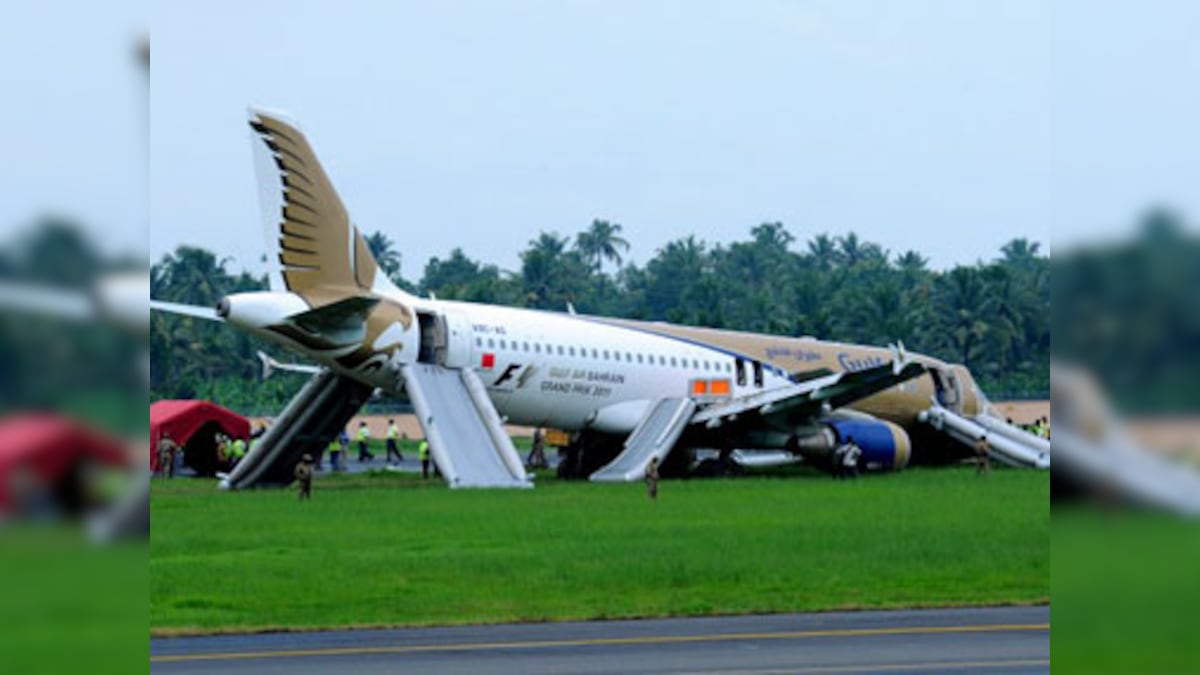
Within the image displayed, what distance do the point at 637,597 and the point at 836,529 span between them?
8.64 meters

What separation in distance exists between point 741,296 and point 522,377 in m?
108

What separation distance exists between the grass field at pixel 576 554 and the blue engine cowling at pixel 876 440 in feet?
24.2

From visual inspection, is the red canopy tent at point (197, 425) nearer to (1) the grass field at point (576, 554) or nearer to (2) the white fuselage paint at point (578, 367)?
(2) the white fuselage paint at point (578, 367)

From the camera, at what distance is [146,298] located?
5484mm

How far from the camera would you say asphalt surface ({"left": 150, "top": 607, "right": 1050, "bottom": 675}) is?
56.0 ft

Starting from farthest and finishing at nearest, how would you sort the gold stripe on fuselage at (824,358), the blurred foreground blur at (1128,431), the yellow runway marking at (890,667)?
the gold stripe on fuselage at (824,358)
the yellow runway marking at (890,667)
the blurred foreground blur at (1128,431)

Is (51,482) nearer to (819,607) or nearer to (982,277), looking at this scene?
(819,607)

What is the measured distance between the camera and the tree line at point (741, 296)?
107m

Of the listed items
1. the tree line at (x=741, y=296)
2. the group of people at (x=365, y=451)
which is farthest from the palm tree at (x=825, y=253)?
the group of people at (x=365, y=451)

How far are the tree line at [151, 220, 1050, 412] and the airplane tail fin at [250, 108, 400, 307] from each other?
27206 millimetres

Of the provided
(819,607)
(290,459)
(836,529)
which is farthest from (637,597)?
(290,459)

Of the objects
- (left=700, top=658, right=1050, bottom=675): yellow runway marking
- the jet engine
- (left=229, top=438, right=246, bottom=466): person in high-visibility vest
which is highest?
the jet engine

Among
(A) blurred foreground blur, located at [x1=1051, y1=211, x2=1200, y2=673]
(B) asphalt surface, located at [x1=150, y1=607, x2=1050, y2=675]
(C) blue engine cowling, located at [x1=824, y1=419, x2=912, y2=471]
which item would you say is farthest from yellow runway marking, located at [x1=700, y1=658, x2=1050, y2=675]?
(C) blue engine cowling, located at [x1=824, y1=419, x2=912, y2=471]

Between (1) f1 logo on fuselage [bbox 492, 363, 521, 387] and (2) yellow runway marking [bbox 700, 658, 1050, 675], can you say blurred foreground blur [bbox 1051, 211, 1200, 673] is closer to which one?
(2) yellow runway marking [bbox 700, 658, 1050, 675]
